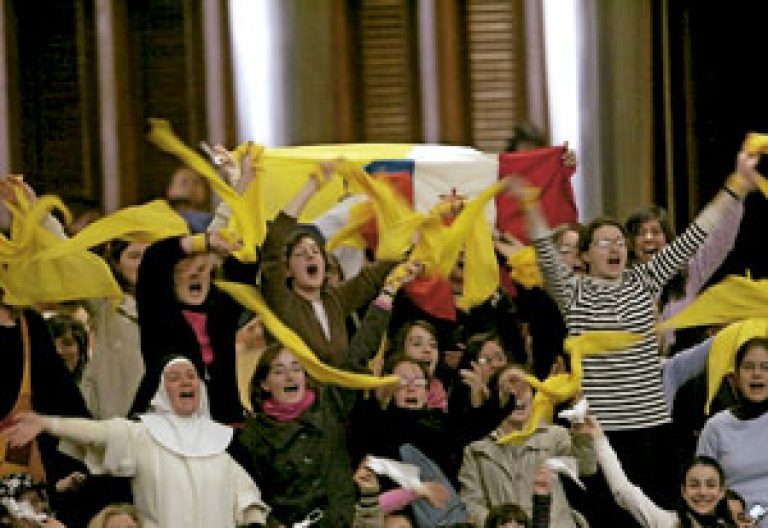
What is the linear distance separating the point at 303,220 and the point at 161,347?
6.56ft

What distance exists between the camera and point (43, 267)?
398 inches

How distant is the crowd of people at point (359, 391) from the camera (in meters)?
9.54

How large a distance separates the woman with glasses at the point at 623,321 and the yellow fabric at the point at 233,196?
3.48 ft

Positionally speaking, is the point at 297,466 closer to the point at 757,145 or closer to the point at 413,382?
the point at 413,382

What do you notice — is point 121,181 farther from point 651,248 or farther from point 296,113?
point 651,248

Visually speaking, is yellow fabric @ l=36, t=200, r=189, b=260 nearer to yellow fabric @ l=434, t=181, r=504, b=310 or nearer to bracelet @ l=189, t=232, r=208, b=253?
bracelet @ l=189, t=232, r=208, b=253

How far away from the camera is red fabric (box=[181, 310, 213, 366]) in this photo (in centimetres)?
994

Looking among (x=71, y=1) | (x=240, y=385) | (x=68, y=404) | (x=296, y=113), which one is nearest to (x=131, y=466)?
(x=68, y=404)

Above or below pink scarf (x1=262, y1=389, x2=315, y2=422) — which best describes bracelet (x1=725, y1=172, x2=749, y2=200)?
above

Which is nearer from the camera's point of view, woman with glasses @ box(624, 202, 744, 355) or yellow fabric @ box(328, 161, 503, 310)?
yellow fabric @ box(328, 161, 503, 310)

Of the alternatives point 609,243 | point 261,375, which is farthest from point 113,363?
point 609,243

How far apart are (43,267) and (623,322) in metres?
2.14

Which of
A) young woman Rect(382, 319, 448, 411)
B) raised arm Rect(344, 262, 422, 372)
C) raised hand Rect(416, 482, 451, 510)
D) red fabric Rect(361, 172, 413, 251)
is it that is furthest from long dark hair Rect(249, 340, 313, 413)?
red fabric Rect(361, 172, 413, 251)

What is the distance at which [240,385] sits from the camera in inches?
425
